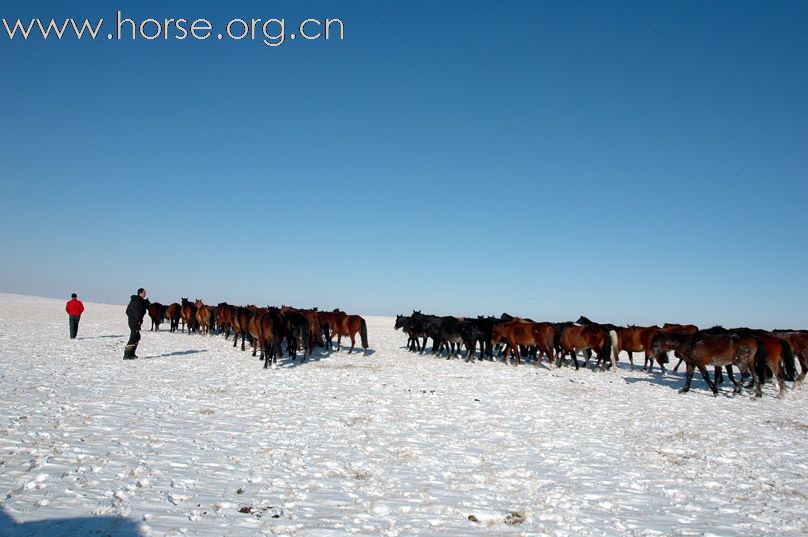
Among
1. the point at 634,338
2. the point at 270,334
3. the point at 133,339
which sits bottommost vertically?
the point at 133,339

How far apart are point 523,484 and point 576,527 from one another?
44.0 inches

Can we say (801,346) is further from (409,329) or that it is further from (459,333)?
(409,329)

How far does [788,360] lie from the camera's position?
13695mm

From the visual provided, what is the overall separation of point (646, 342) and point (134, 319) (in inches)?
740

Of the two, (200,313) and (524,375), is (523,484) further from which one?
(200,313)

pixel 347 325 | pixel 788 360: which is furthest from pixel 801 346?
pixel 347 325

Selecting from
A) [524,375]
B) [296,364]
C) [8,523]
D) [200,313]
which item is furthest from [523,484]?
[200,313]

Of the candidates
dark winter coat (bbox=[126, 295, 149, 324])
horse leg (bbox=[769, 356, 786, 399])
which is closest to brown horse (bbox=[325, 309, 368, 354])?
dark winter coat (bbox=[126, 295, 149, 324])

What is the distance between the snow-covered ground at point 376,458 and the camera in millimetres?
4344

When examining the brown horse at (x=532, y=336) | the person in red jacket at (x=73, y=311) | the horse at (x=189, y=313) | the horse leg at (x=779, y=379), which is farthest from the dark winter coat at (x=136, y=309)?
the horse leg at (x=779, y=379)

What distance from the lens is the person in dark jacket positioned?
46.2 ft

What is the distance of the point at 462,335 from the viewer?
1898 centimetres

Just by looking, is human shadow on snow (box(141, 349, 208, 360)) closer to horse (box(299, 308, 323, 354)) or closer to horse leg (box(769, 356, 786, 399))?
horse (box(299, 308, 323, 354))

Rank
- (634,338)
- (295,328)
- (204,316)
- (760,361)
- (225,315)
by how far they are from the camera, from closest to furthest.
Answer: (760,361) → (295,328) → (634,338) → (225,315) → (204,316)
